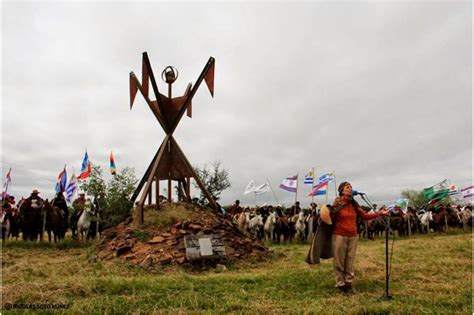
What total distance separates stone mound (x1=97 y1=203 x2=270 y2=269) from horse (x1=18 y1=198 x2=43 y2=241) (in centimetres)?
582

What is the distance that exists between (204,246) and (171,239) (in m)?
1.07

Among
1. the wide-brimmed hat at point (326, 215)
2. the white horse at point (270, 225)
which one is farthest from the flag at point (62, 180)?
the wide-brimmed hat at point (326, 215)

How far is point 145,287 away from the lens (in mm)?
6387

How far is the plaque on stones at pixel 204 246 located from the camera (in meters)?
9.26

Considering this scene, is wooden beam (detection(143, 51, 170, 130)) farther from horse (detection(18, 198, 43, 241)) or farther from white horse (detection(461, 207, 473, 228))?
white horse (detection(461, 207, 473, 228))

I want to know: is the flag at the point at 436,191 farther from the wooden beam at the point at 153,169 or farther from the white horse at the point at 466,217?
the wooden beam at the point at 153,169

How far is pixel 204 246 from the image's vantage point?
9.50 m

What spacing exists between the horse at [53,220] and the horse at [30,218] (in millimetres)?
266

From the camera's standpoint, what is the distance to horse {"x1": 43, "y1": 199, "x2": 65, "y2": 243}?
15469 millimetres

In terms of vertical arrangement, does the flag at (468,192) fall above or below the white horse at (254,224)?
above

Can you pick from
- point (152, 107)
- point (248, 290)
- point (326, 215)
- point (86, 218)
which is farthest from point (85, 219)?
point (326, 215)

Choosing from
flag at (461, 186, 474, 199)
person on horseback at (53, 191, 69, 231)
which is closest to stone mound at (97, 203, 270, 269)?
person on horseback at (53, 191, 69, 231)

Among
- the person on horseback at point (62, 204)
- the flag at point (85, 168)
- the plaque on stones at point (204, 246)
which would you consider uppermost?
the flag at point (85, 168)

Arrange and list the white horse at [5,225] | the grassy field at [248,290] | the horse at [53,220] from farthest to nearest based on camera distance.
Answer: the white horse at [5,225]
the horse at [53,220]
the grassy field at [248,290]
